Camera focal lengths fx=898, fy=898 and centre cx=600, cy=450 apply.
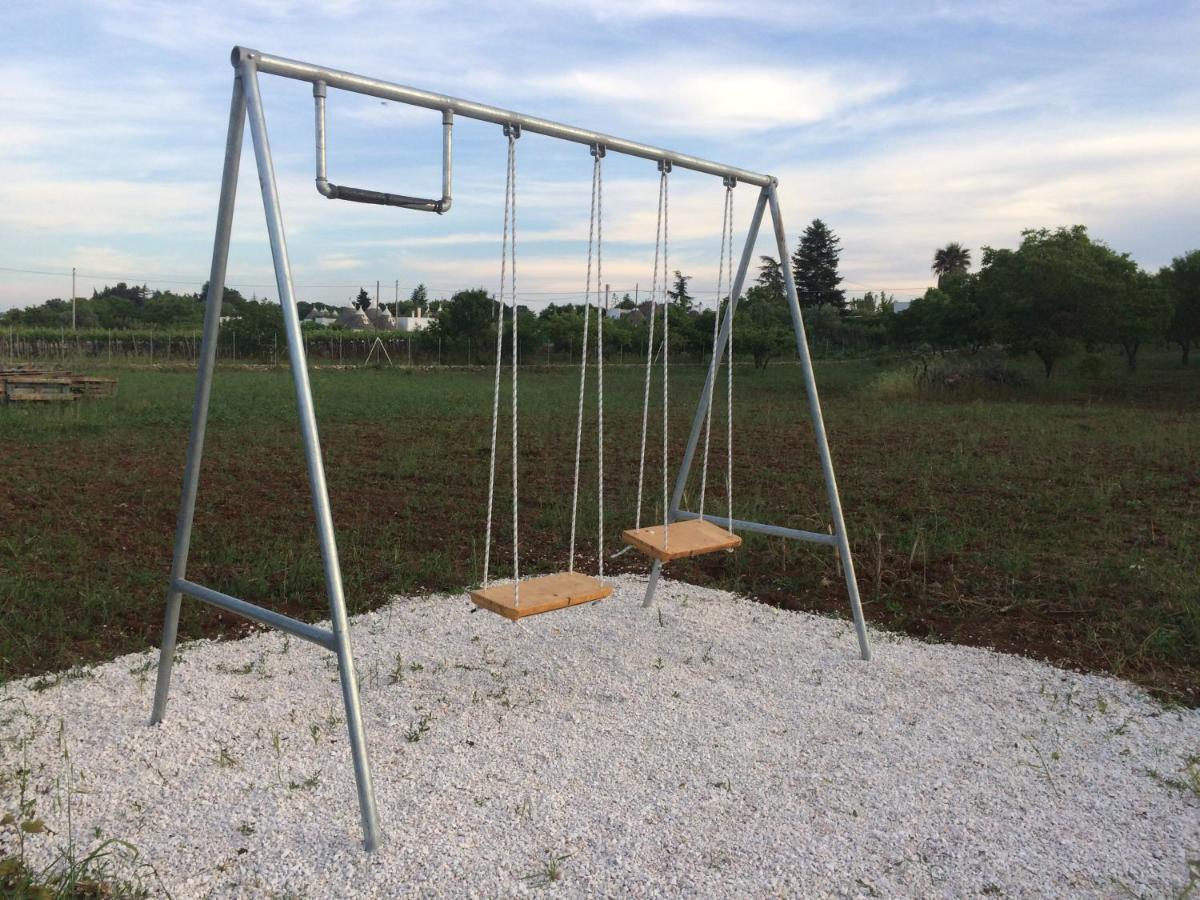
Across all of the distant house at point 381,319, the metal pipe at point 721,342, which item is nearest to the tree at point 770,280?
the distant house at point 381,319

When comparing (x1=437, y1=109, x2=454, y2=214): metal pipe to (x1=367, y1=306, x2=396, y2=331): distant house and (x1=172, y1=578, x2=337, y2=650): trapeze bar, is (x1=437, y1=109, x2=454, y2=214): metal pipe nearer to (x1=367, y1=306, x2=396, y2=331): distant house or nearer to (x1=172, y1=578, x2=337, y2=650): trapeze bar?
(x1=172, y1=578, x2=337, y2=650): trapeze bar

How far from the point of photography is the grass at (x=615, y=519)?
15.7 ft

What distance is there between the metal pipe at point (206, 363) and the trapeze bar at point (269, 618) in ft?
0.46

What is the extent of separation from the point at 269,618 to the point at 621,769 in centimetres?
133

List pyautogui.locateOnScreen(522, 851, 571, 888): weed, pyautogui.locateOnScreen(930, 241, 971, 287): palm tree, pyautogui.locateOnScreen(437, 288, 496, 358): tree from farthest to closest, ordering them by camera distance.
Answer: pyautogui.locateOnScreen(930, 241, 971, 287): palm tree
pyautogui.locateOnScreen(437, 288, 496, 358): tree
pyautogui.locateOnScreen(522, 851, 571, 888): weed

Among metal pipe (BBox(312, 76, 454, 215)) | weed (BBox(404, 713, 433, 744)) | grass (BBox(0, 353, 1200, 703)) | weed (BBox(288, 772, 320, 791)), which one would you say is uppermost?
metal pipe (BBox(312, 76, 454, 215))

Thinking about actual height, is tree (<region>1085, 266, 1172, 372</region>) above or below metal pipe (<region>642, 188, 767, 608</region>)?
above

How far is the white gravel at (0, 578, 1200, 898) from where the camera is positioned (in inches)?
103

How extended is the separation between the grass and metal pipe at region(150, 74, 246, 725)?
0.97 metres

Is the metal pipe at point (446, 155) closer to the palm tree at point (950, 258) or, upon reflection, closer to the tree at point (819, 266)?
the tree at point (819, 266)

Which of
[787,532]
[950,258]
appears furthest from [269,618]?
[950,258]

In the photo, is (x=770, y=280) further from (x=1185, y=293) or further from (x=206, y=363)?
(x=206, y=363)

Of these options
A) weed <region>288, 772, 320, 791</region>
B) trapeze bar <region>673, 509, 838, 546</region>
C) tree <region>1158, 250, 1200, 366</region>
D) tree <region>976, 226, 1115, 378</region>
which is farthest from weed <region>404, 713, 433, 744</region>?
tree <region>1158, 250, 1200, 366</region>

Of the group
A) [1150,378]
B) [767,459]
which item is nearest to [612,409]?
[767,459]
